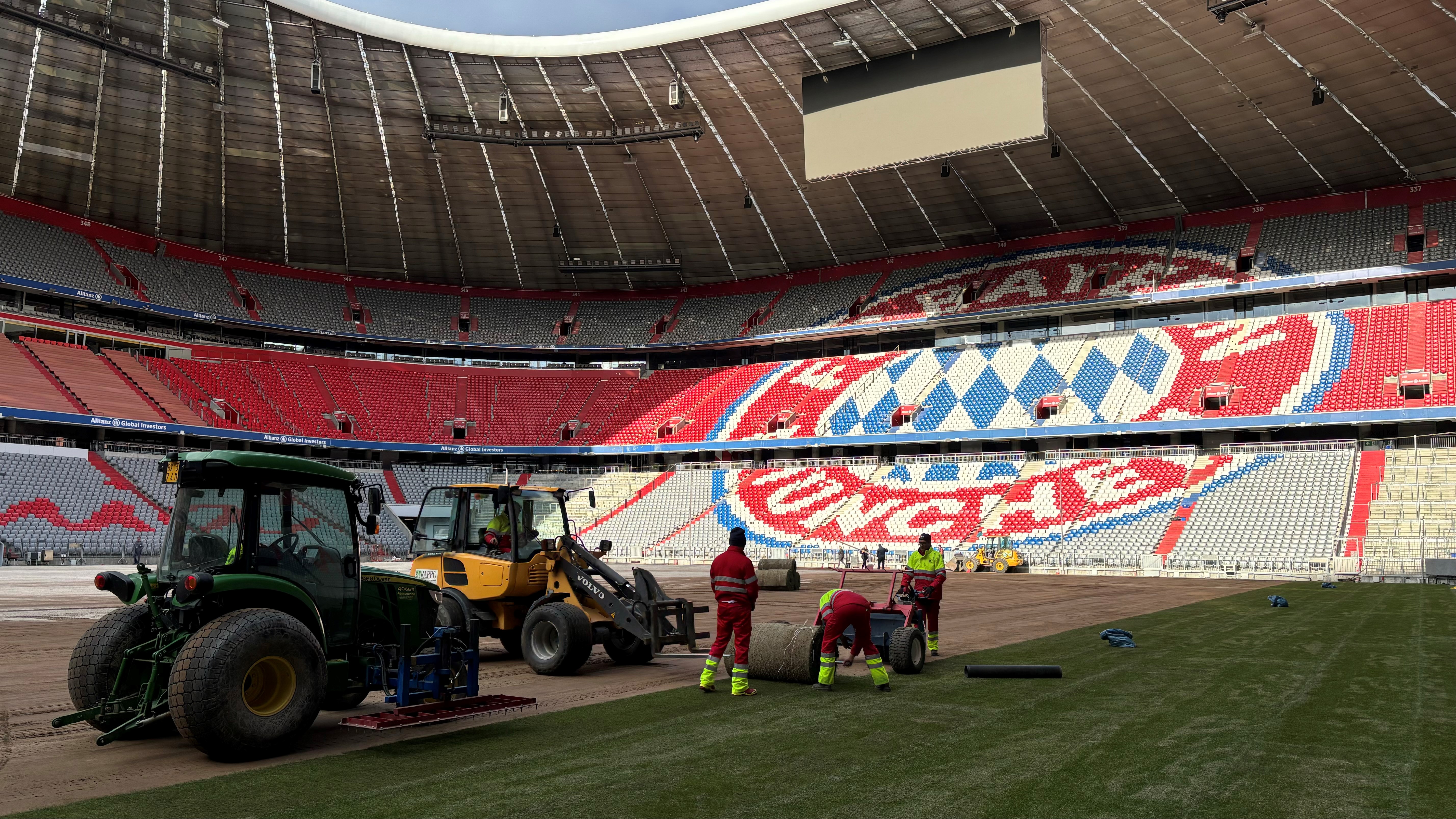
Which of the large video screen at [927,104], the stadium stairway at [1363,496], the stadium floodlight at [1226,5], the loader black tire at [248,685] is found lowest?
the loader black tire at [248,685]

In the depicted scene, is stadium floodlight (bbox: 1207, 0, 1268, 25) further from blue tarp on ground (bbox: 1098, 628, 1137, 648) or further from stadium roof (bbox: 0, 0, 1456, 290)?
blue tarp on ground (bbox: 1098, 628, 1137, 648)

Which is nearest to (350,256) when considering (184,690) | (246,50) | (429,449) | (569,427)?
(429,449)

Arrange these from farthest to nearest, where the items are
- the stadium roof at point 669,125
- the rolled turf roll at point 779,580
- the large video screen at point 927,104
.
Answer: the stadium roof at point 669,125 < the large video screen at point 927,104 < the rolled turf roll at point 779,580

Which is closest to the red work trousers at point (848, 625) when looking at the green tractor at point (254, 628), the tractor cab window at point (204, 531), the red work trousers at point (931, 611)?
the red work trousers at point (931, 611)

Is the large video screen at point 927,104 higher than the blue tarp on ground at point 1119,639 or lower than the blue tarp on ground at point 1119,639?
higher

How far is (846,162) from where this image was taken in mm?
34500

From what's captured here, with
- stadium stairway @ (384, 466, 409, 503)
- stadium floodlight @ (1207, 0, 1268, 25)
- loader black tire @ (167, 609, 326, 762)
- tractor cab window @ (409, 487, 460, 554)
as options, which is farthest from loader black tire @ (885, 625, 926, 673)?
stadium stairway @ (384, 466, 409, 503)

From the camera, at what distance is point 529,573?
11.6 metres

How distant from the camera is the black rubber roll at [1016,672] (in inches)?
397

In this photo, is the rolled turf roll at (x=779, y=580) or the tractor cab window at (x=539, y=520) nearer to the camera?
the tractor cab window at (x=539, y=520)

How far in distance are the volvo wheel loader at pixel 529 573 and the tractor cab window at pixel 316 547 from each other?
364 cm

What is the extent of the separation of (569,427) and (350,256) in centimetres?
1525

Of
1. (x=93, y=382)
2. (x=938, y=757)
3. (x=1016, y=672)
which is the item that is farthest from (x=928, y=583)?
(x=93, y=382)

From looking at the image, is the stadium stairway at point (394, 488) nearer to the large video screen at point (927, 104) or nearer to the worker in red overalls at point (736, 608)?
the large video screen at point (927, 104)
